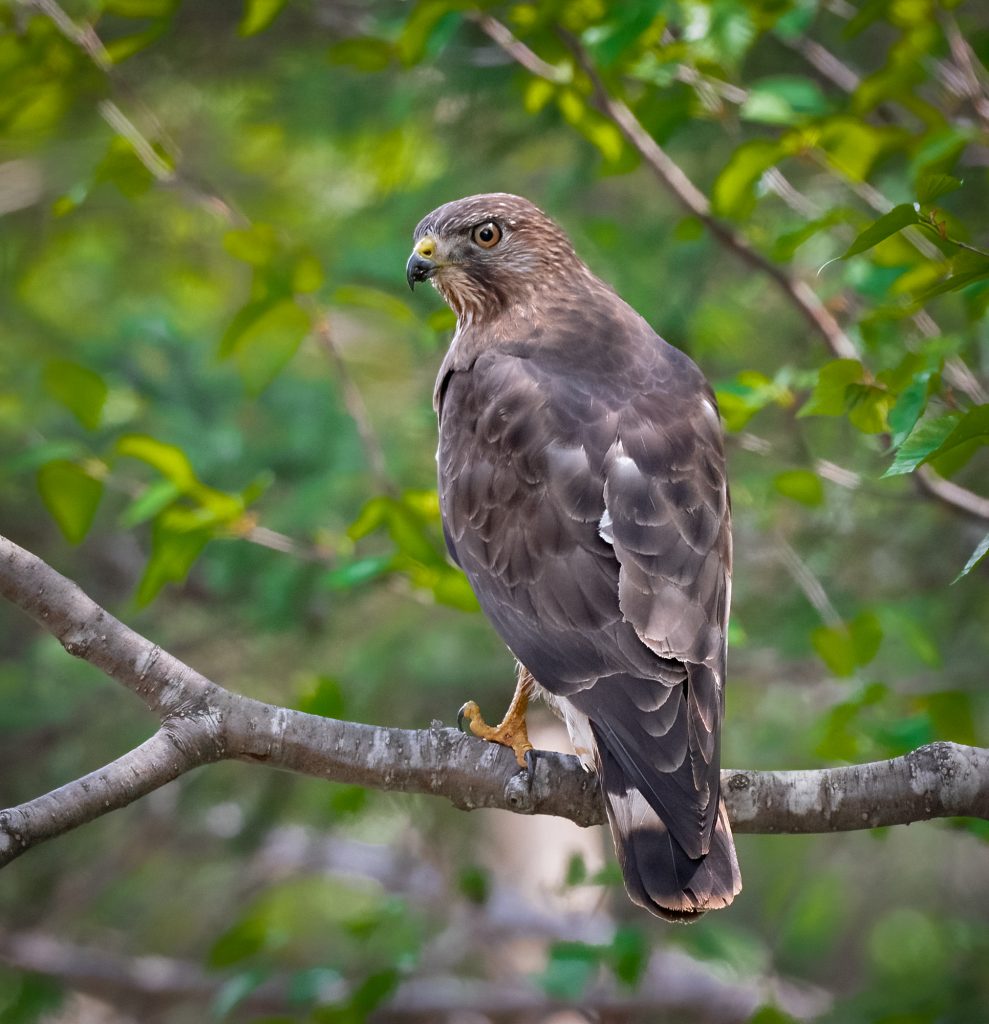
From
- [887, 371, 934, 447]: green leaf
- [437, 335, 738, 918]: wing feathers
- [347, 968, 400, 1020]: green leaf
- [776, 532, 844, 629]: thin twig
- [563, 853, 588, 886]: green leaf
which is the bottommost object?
[563, 853, 588, 886]: green leaf

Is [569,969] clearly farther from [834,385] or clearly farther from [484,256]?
[484,256]

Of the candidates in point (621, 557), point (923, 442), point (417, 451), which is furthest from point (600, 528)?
point (417, 451)

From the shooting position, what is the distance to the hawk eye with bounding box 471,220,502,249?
385cm

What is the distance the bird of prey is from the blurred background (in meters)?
0.19

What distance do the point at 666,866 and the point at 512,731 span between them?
0.55m

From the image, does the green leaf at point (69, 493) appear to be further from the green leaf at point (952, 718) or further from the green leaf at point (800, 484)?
the green leaf at point (952, 718)

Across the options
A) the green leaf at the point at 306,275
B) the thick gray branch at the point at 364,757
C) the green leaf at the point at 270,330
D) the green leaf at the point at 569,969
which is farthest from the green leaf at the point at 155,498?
the green leaf at the point at 569,969

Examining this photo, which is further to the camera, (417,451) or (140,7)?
(417,451)

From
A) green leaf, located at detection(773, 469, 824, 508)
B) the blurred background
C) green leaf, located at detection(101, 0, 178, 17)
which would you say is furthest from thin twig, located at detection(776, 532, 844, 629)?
green leaf, located at detection(101, 0, 178, 17)

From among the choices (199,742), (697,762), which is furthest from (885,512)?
(199,742)

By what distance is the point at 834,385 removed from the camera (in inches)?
107

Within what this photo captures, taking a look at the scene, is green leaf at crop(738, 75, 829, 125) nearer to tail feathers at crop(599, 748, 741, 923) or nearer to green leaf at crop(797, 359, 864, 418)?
green leaf at crop(797, 359, 864, 418)

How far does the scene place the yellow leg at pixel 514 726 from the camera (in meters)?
2.91

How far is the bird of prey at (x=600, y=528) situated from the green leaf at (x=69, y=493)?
0.89m
